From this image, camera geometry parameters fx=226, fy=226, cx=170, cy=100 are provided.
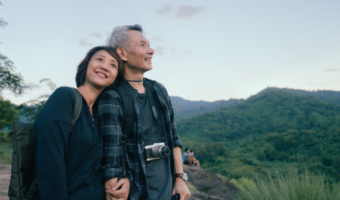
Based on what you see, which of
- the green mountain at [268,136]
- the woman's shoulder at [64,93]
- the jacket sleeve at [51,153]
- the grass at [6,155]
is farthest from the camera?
the green mountain at [268,136]

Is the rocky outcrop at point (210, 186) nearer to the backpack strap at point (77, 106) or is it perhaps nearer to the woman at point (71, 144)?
the woman at point (71, 144)

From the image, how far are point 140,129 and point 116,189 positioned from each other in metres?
0.40

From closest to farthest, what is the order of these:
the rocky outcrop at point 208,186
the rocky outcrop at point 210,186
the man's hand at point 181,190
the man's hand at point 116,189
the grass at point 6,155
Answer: the man's hand at point 116,189
the man's hand at point 181,190
the rocky outcrop at point 208,186
the rocky outcrop at point 210,186
the grass at point 6,155

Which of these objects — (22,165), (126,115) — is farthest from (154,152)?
(22,165)

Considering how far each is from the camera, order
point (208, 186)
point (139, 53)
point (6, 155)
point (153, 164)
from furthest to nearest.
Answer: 1. point (6, 155)
2. point (208, 186)
3. point (139, 53)
4. point (153, 164)

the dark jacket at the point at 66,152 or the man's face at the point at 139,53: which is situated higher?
the man's face at the point at 139,53

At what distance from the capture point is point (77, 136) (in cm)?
125

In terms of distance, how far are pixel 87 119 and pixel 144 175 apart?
52cm

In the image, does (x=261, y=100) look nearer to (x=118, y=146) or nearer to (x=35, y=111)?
(x=35, y=111)

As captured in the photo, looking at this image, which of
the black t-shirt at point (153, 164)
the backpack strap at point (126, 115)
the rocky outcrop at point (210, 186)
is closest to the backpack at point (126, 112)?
the backpack strap at point (126, 115)

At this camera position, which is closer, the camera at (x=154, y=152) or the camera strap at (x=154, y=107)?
the camera at (x=154, y=152)

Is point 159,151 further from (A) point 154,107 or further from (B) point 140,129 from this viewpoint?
(A) point 154,107

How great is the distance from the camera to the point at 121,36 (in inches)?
70.5

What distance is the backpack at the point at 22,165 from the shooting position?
1154 mm
